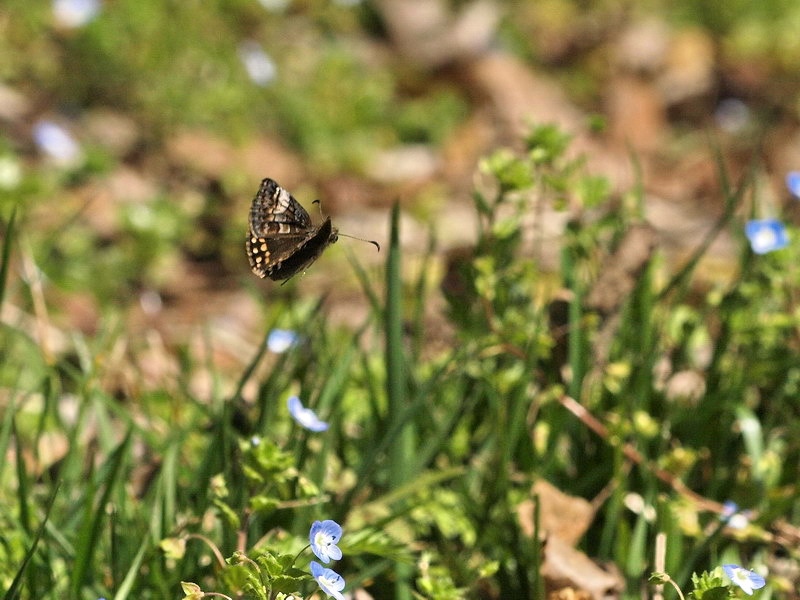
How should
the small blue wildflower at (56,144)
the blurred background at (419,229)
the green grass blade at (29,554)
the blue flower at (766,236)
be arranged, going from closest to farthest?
the green grass blade at (29,554)
the blurred background at (419,229)
the blue flower at (766,236)
the small blue wildflower at (56,144)

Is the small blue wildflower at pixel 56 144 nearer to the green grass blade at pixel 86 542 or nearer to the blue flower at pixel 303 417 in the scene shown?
the blue flower at pixel 303 417

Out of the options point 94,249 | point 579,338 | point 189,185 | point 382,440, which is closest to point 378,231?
point 189,185

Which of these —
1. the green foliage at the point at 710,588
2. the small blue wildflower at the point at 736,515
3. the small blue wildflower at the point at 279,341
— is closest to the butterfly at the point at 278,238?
the small blue wildflower at the point at 279,341

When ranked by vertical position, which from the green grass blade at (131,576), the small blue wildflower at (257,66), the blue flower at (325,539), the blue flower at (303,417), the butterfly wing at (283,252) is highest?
the small blue wildflower at (257,66)

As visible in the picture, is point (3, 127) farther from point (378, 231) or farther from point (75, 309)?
point (378, 231)

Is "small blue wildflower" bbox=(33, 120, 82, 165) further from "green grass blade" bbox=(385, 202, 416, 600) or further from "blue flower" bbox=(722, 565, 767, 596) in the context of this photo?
"blue flower" bbox=(722, 565, 767, 596)

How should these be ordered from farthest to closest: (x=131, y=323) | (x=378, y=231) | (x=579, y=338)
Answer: (x=378, y=231) < (x=131, y=323) < (x=579, y=338)

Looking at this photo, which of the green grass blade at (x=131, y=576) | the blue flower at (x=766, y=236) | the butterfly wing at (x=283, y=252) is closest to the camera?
the green grass blade at (x=131, y=576)

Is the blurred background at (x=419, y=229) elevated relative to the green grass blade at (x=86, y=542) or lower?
elevated
